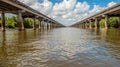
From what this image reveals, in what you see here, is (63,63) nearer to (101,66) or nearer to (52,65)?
(52,65)

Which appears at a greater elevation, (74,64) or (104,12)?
(104,12)

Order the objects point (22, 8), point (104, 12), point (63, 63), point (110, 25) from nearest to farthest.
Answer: point (63, 63), point (22, 8), point (104, 12), point (110, 25)

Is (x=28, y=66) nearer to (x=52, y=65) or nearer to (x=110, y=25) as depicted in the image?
(x=52, y=65)

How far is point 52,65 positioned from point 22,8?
217 ft

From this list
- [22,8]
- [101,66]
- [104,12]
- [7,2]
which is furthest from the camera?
[104,12]

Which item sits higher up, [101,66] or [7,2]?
[7,2]

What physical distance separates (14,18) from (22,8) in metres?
95.1

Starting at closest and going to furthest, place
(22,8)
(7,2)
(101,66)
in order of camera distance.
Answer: (101,66)
(7,2)
(22,8)

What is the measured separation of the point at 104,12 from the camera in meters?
106


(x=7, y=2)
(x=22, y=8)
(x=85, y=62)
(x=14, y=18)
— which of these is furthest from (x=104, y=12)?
(x=85, y=62)

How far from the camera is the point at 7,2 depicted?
57.1 metres

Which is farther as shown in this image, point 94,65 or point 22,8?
point 22,8

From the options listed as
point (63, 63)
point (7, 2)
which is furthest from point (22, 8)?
point (63, 63)

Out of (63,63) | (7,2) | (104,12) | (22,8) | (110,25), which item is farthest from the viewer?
(110,25)
